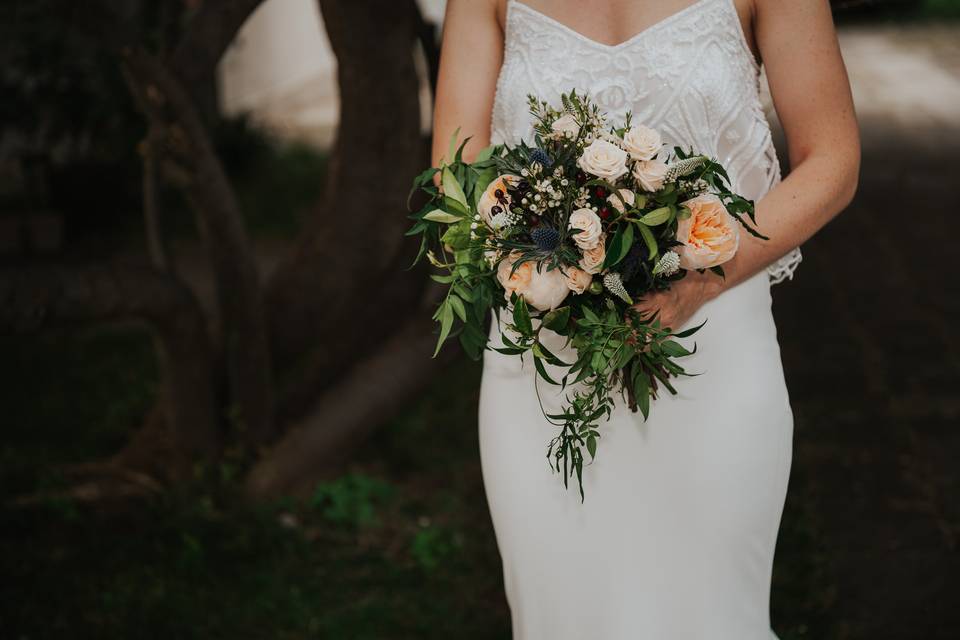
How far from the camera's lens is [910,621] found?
3.91m

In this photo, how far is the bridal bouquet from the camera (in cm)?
211

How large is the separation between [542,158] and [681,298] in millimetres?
452

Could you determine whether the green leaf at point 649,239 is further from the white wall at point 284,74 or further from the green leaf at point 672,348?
the white wall at point 284,74

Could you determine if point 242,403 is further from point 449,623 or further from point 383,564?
point 449,623

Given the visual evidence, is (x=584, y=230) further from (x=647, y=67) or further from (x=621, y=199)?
(x=647, y=67)

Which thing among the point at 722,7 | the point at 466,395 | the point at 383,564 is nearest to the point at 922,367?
the point at 466,395

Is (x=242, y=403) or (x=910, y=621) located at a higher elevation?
(x=242, y=403)

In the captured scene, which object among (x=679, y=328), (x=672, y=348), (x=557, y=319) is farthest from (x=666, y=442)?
(x=557, y=319)

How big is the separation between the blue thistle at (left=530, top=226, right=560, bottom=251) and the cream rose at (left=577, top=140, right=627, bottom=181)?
0.13 metres

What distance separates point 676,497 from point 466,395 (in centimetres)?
328

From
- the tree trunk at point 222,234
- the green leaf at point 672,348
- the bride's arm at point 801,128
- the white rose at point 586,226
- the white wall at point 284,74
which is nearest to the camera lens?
the white rose at point 586,226

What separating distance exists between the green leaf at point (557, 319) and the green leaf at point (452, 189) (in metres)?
0.26

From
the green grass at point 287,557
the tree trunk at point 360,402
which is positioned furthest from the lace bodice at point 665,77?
the tree trunk at point 360,402

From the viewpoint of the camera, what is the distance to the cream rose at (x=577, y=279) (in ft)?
7.00
